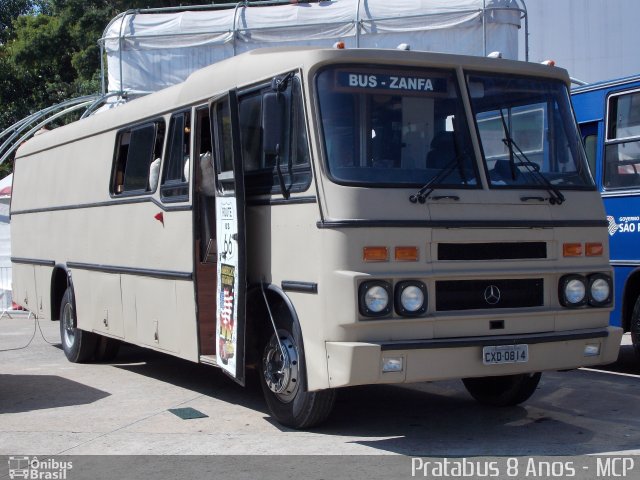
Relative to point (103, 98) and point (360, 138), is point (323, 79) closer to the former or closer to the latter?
point (360, 138)

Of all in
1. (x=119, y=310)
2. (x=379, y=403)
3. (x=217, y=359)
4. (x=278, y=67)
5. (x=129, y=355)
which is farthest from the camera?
(x=129, y=355)

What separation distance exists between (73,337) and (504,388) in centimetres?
609

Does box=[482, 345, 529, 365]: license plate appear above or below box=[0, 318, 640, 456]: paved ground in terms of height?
above

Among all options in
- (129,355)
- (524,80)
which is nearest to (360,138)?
(524,80)

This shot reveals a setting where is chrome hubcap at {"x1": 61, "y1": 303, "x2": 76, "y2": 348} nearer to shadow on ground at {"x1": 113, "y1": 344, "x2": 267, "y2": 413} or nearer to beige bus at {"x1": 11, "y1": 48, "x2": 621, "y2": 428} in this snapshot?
shadow on ground at {"x1": 113, "y1": 344, "x2": 267, "y2": 413}

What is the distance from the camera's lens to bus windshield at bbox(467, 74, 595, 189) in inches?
304

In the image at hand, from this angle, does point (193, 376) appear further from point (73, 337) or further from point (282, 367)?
point (282, 367)

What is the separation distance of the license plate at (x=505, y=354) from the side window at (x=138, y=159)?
4213 millimetres

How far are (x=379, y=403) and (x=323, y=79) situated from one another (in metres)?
3.31

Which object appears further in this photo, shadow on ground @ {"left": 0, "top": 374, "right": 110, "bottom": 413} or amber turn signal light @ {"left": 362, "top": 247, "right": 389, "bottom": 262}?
shadow on ground @ {"left": 0, "top": 374, "right": 110, "bottom": 413}

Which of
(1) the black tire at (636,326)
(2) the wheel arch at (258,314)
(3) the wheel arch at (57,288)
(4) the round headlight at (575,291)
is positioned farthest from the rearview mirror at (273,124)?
(3) the wheel arch at (57,288)

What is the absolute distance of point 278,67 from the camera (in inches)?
305

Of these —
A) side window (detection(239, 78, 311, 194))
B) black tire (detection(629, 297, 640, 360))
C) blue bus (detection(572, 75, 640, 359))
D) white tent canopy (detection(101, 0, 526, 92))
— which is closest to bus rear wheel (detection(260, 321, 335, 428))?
side window (detection(239, 78, 311, 194))

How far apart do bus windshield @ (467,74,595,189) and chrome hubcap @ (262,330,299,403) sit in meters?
2.03
